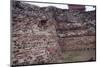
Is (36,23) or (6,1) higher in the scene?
(6,1)

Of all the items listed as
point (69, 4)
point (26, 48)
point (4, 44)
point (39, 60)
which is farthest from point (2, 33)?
point (69, 4)

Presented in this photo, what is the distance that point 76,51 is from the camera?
217 cm

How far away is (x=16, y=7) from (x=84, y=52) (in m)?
1.13

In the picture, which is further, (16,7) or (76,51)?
(76,51)

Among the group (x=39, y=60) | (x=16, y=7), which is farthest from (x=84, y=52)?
(x=16, y=7)

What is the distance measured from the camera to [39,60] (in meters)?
2.02

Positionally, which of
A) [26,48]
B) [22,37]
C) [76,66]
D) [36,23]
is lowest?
[76,66]

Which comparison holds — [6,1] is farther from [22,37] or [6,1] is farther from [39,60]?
[39,60]

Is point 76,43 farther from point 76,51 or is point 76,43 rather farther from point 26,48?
point 26,48

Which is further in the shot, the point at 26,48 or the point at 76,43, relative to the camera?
the point at 76,43

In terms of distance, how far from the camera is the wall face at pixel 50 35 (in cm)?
196

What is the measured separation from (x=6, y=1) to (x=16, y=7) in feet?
0.47

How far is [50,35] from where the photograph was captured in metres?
2.07

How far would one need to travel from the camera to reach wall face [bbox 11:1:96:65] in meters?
1.96
